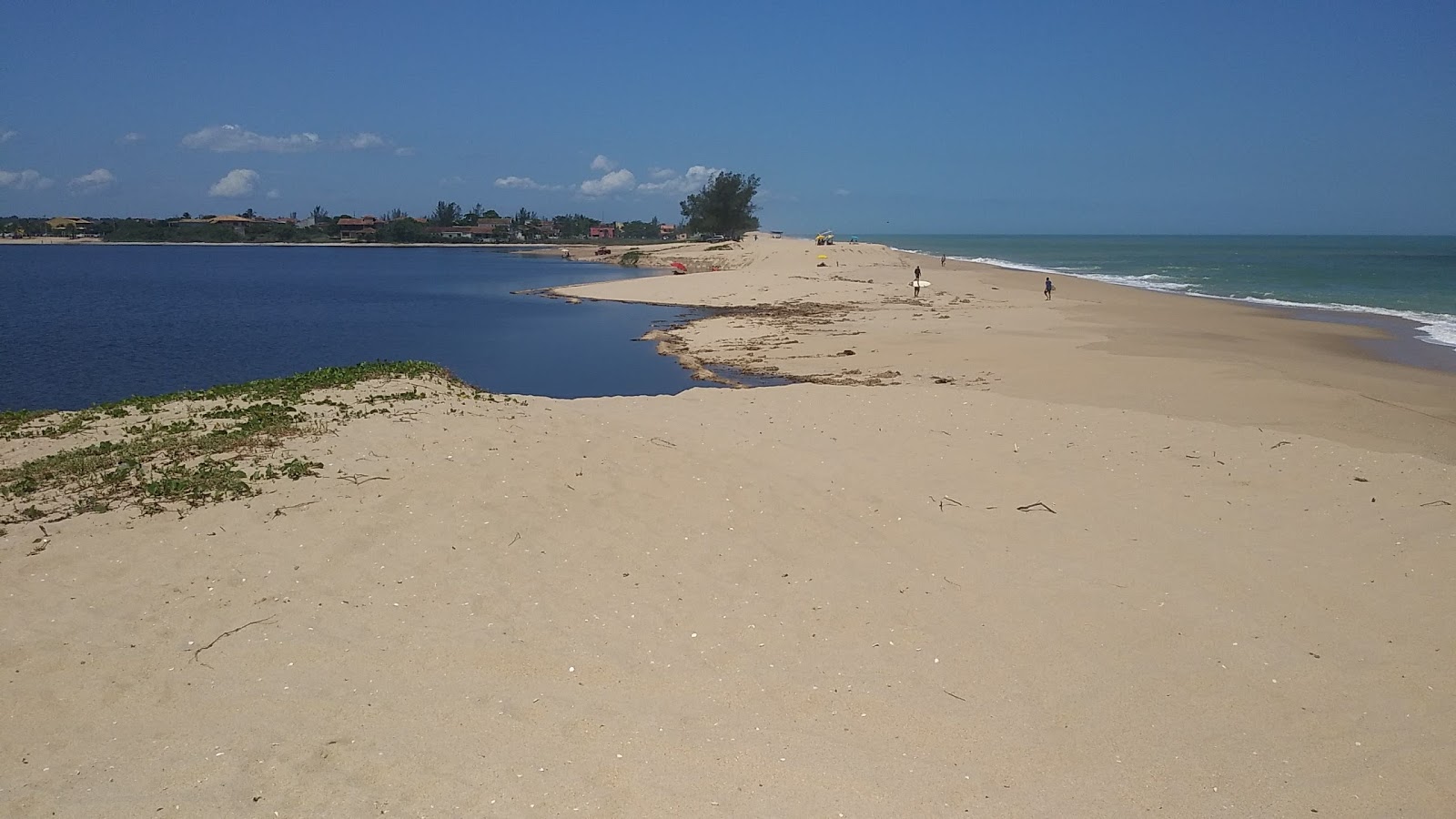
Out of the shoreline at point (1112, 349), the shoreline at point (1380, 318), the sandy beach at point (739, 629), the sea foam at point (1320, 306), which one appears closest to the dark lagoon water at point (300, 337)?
the shoreline at point (1112, 349)

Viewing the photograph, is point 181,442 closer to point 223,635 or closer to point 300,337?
point 223,635

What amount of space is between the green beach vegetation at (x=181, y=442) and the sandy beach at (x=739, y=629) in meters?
0.22

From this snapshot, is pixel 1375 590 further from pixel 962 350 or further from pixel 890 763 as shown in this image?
pixel 962 350

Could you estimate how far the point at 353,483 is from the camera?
920 cm

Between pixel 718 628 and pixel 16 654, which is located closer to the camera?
pixel 16 654

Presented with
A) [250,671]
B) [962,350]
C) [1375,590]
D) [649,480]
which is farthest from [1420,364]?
[250,671]

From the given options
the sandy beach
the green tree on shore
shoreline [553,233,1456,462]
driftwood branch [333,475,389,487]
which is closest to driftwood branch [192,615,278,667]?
the sandy beach

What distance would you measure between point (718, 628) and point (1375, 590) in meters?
5.98

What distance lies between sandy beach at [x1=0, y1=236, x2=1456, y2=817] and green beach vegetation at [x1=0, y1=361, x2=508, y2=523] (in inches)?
8.7

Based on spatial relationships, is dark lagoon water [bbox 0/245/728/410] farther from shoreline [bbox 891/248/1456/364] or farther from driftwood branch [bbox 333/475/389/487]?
shoreline [bbox 891/248/1456/364]

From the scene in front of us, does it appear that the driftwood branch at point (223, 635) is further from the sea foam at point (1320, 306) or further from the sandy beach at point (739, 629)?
the sea foam at point (1320, 306)

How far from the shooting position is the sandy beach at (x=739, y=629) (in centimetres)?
537

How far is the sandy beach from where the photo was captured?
5367 mm

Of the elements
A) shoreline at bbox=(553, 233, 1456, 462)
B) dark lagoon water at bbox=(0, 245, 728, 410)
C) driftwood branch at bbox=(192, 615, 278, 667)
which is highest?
shoreline at bbox=(553, 233, 1456, 462)
